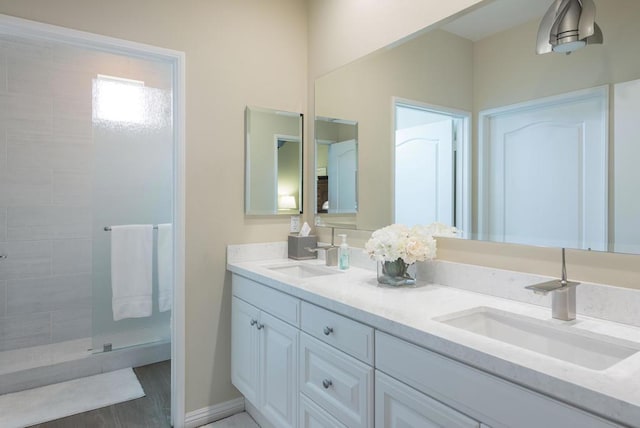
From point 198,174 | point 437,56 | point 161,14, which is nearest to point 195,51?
point 161,14

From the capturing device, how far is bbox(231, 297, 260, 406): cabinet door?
77.2 inches

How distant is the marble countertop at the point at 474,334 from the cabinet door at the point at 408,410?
146mm

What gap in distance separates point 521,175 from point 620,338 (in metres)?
0.58

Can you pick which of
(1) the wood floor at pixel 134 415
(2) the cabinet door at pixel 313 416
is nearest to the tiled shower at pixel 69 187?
(1) the wood floor at pixel 134 415

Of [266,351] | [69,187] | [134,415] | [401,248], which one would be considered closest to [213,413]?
[134,415]

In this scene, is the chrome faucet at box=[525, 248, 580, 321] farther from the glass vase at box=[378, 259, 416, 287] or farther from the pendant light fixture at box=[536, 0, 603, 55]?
the pendant light fixture at box=[536, 0, 603, 55]

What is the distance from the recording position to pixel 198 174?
2.15 meters

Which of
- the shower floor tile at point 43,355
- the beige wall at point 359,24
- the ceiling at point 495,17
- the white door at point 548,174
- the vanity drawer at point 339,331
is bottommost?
the shower floor tile at point 43,355

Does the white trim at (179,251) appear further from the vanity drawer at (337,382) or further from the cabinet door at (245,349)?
the vanity drawer at (337,382)

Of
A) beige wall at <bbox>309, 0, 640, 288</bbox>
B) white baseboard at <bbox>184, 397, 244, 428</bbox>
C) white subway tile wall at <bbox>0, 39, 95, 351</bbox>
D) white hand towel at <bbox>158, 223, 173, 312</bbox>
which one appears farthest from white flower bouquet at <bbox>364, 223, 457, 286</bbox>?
white subway tile wall at <bbox>0, 39, 95, 351</bbox>

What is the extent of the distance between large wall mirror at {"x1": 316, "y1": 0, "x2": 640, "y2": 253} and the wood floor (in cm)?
177

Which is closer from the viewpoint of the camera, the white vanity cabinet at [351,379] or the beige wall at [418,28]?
the white vanity cabinet at [351,379]

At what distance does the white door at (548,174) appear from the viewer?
3.91ft

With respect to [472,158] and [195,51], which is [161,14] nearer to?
[195,51]
